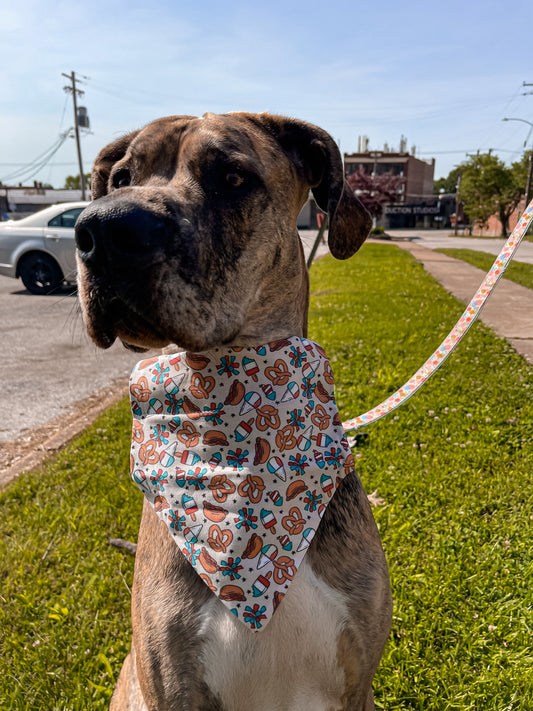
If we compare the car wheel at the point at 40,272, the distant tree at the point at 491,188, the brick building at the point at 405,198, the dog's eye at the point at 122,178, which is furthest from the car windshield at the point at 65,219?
the brick building at the point at 405,198

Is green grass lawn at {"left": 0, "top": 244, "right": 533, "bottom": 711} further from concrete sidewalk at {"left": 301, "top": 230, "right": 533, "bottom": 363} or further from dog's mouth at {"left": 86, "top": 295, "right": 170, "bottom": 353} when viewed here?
dog's mouth at {"left": 86, "top": 295, "right": 170, "bottom": 353}

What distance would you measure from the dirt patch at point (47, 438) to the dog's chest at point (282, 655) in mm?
2838

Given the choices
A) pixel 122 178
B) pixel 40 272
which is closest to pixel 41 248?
pixel 40 272

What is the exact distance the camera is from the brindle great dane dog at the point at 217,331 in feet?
5.08

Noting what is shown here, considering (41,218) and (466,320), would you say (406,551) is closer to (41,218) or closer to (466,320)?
(466,320)

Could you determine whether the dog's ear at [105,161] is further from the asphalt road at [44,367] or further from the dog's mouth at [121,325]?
the asphalt road at [44,367]

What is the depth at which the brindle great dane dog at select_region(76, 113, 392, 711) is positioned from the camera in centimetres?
155

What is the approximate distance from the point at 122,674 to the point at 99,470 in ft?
6.87

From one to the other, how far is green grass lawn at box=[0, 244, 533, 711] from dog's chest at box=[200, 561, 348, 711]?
810mm

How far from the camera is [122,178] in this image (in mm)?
2086

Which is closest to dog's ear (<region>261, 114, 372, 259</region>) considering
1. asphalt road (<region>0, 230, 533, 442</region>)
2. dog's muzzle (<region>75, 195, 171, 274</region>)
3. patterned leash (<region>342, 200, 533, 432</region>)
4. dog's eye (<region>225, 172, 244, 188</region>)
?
dog's eye (<region>225, 172, 244, 188</region>)

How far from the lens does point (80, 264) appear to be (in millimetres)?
1617

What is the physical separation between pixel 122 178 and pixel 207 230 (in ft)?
1.93

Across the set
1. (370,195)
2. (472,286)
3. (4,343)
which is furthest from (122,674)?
(370,195)
